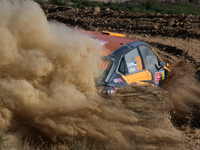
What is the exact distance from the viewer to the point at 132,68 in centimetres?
467

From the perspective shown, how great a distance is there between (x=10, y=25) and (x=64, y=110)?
1.55 meters

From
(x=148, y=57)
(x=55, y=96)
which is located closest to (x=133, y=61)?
(x=148, y=57)

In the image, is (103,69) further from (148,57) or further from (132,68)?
(148,57)

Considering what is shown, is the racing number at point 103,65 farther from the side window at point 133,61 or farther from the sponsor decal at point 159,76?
the sponsor decal at point 159,76

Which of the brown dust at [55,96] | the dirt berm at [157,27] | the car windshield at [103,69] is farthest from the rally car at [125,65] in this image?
the dirt berm at [157,27]

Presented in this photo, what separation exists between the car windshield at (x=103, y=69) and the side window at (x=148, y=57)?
1.21m

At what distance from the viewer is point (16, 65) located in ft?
11.1

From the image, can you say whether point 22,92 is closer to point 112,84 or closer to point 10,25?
point 10,25

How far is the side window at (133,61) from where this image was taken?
458 cm

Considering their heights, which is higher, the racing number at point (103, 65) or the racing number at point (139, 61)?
the racing number at point (103, 65)

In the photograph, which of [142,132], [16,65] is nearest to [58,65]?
[16,65]

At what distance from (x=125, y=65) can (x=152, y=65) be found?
4.04 ft

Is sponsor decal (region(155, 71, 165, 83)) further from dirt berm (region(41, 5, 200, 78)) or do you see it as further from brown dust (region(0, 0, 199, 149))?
dirt berm (region(41, 5, 200, 78))

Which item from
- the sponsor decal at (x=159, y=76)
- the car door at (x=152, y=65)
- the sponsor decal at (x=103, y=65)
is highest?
the sponsor decal at (x=103, y=65)
